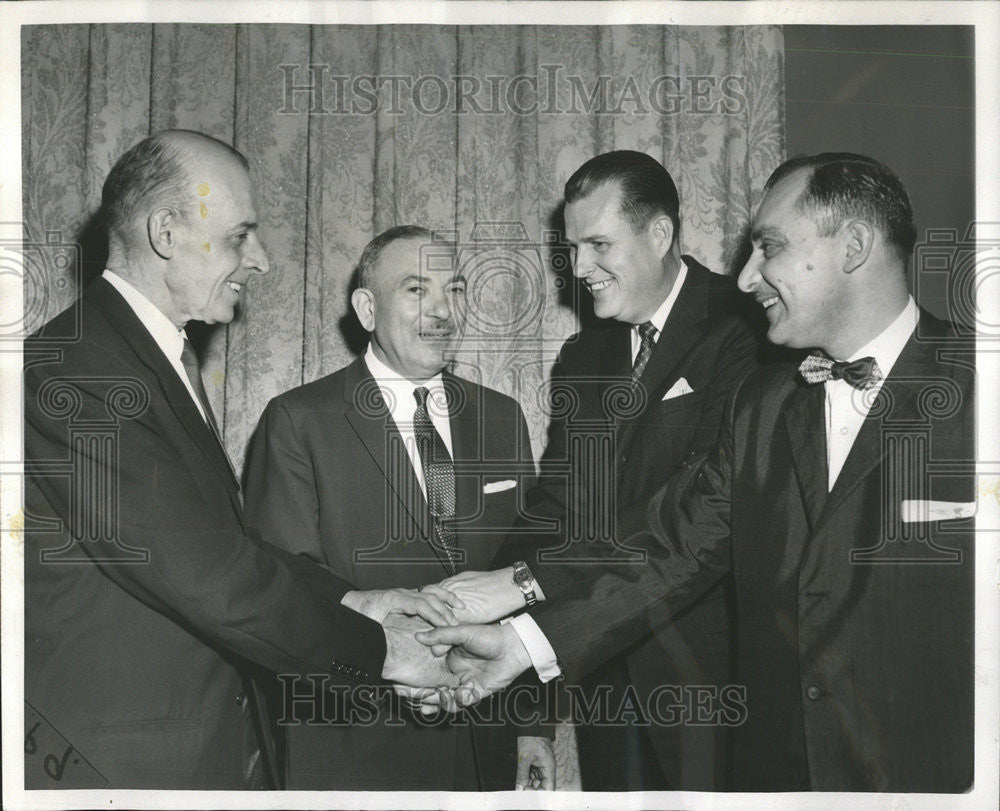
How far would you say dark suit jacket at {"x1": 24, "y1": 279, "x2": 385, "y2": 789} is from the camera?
2713mm

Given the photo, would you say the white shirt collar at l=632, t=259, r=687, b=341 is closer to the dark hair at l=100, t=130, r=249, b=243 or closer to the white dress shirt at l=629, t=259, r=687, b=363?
the white dress shirt at l=629, t=259, r=687, b=363

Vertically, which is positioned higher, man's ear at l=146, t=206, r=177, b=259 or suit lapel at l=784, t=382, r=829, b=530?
man's ear at l=146, t=206, r=177, b=259

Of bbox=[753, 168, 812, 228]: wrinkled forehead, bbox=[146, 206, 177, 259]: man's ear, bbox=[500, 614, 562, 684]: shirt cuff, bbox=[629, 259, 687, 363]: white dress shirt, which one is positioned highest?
bbox=[753, 168, 812, 228]: wrinkled forehead

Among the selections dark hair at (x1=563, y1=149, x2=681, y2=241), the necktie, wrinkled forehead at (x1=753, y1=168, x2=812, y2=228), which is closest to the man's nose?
the necktie

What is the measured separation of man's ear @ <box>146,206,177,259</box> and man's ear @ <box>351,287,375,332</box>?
1.77 ft

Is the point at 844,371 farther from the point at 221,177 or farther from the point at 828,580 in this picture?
the point at 221,177

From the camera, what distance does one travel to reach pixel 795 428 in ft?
8.79

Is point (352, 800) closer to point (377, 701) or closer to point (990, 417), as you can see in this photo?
point (377, 701)

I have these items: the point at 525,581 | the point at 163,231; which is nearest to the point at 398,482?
the point at 525,581

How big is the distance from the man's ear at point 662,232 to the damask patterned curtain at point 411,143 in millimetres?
66

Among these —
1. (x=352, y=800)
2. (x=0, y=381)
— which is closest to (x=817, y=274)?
(x=352, y=800)

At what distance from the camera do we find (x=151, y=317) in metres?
2.77

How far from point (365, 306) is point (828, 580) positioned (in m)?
1.53

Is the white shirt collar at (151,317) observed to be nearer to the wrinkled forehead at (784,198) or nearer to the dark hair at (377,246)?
the dark hair at (377,246)
